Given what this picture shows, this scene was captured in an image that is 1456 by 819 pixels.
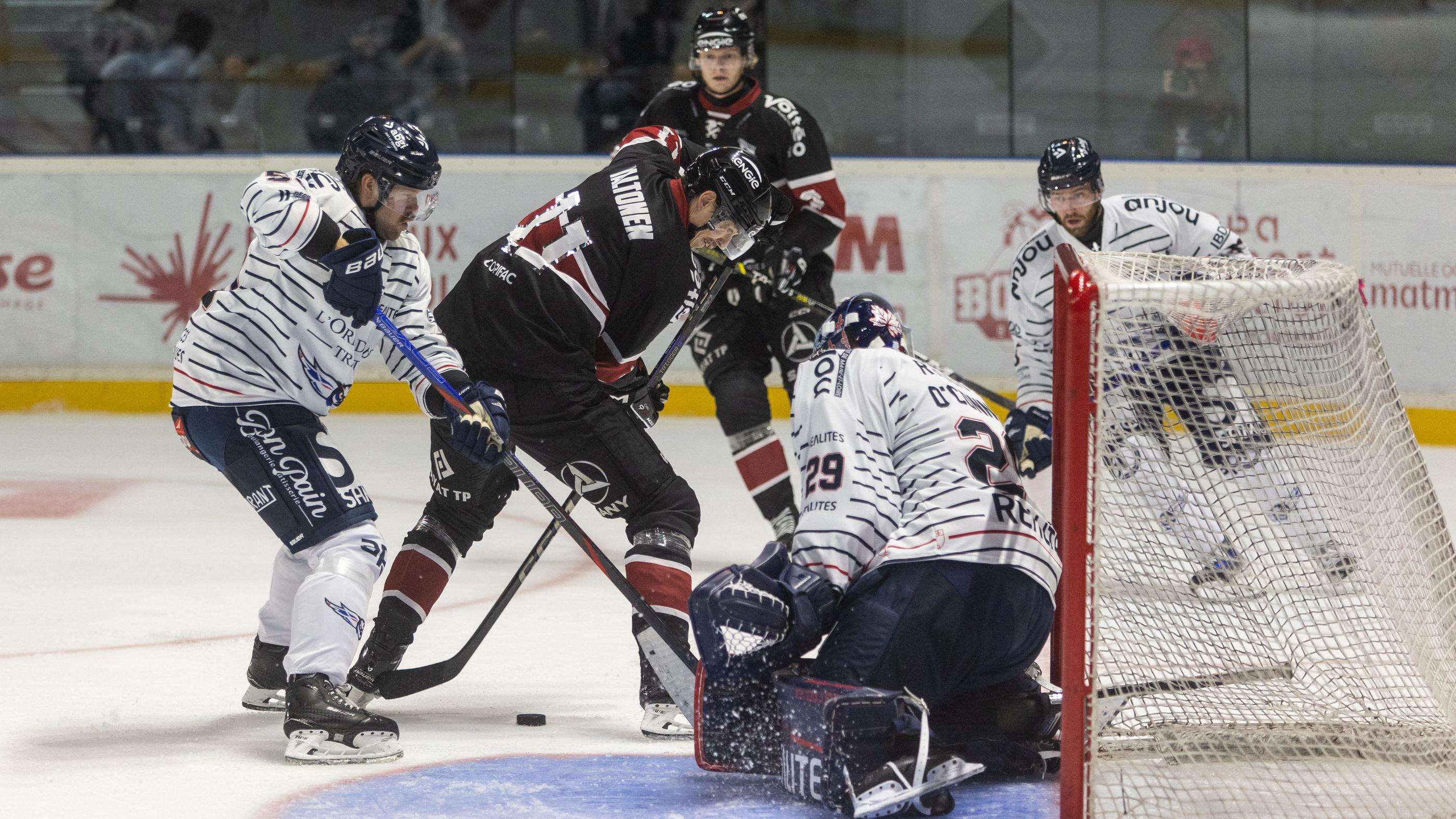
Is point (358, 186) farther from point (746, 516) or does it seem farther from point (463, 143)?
point (463, 143)

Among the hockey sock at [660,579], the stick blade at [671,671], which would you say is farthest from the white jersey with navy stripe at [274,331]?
the stick blade at [671,671]

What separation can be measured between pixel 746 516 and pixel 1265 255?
8.25 ft

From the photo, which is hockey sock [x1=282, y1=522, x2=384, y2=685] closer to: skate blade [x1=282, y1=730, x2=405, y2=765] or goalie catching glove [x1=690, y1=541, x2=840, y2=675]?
skate blade [x1=282, y1=730, x2=405, y2=765]

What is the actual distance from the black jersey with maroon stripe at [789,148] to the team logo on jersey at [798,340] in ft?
0.66

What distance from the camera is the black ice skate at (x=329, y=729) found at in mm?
2820

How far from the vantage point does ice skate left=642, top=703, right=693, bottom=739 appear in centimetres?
303

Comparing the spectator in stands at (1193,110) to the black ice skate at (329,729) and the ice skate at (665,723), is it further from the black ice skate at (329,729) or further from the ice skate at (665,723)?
the black ice skate at (329,729)

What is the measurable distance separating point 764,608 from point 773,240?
220 cm

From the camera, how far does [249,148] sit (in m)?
7.44

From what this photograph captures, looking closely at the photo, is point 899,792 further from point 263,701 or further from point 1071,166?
point 1071,166

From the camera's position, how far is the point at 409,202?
302 centimetres

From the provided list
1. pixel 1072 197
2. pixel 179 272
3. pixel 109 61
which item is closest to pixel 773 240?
pixel 1072 197

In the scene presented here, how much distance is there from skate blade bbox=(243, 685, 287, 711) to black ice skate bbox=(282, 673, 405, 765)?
0.37 metres

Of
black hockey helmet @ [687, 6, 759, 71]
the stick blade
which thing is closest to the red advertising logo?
black hockey helmet @ [687, 6, 759, 71]
